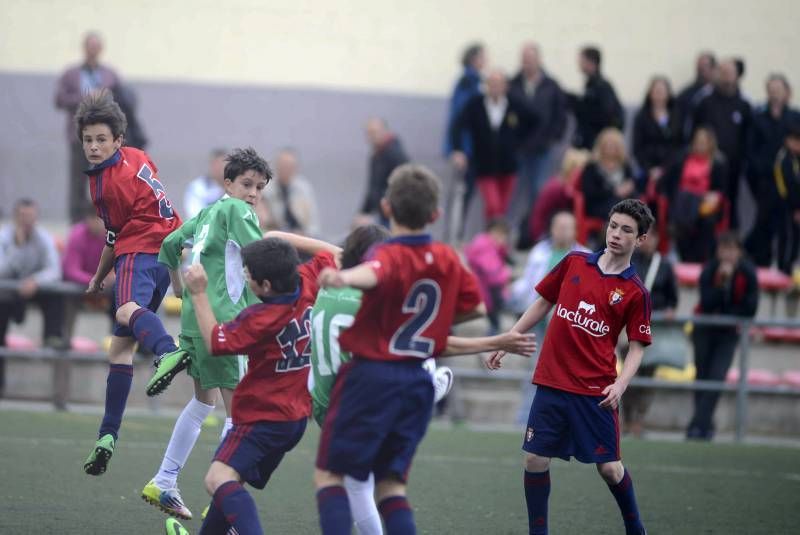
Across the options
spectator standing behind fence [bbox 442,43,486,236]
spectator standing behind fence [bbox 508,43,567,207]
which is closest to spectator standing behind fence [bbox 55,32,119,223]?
spectator standing behind fence [bbox 442,43,486,236]

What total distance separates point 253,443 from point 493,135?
912 cm

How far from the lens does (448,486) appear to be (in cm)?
895

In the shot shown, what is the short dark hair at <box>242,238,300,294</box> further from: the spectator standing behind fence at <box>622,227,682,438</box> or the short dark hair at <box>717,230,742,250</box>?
the short dark hair at <box>717,230,742,250</box>

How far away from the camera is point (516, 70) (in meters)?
16.2

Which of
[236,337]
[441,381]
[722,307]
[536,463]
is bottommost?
[722,307]

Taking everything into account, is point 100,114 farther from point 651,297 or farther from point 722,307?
point 722,307

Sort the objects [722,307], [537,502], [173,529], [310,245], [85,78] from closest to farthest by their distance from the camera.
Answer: [173,529] → [310,245] → [537,502] → [722,307] → [85,78]

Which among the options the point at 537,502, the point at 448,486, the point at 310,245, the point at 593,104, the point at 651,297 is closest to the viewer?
the point at 310,245

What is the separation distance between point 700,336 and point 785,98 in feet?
11.9

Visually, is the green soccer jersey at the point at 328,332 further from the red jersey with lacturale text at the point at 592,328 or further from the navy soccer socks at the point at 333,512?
the red jersey with lacturale text at the point at 592,328

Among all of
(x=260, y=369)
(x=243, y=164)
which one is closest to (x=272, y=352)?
(x=260, y=369)

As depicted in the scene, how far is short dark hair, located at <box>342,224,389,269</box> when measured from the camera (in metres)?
5.98

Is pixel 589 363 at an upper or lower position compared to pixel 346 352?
lower

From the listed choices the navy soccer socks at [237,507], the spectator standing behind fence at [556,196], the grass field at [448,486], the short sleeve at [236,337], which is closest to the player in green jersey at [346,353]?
the short sleeve at [236,337]
